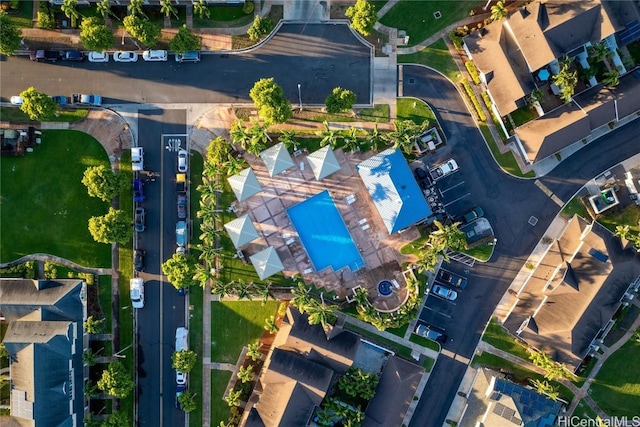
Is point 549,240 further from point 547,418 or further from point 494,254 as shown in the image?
point 547,418

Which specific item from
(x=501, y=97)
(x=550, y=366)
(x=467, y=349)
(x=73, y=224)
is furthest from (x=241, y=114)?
(x=550, y=366)

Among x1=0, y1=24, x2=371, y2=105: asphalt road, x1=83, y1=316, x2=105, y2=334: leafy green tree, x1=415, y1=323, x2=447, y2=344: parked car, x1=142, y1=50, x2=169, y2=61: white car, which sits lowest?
x1=415, y1=323, x2=447, y2=344: parked car

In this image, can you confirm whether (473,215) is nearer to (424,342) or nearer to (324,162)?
(424,342)

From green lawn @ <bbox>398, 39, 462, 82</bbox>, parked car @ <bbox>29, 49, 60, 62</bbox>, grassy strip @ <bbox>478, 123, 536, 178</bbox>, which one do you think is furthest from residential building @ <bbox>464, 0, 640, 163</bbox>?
parked car @ <bbox>29, 49, 60, 62</bbox>

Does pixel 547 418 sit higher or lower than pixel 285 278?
lower

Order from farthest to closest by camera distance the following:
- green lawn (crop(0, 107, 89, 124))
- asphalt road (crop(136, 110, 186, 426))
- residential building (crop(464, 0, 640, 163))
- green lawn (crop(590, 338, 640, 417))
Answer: green lawn (crop(0, 107, 89, 124)) < asphalt road (crop(136, 110, 186, 426)) < green lawn (crop(590, 338, 640, 417)) < residential building (crop(464, 0, 640, 163))

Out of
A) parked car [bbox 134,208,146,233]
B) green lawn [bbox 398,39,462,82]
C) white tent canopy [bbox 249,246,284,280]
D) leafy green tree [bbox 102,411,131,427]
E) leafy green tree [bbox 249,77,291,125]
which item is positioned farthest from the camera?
parked car [bbox 134,208,146,233]

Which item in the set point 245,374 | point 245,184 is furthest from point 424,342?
point 245,184

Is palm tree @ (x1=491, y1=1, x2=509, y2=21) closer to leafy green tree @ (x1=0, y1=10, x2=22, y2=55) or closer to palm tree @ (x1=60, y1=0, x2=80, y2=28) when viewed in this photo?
palm tree @ (x1=60, y1=0, x2=80, y2=28)
